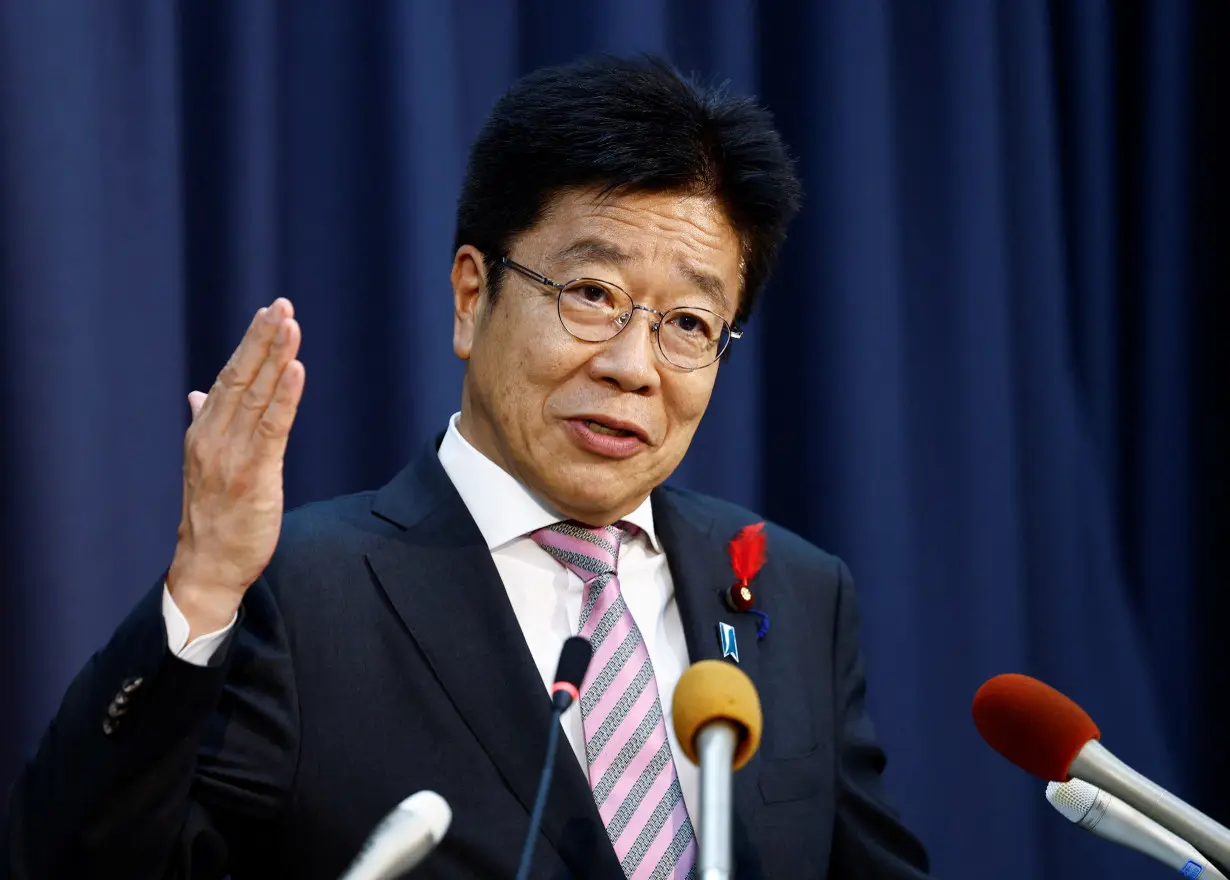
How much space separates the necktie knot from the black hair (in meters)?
0.35

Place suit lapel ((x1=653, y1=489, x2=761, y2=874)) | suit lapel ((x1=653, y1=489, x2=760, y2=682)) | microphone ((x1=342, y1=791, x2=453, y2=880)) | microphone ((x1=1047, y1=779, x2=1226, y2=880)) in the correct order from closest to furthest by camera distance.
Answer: microphone ((x1=342, y1=791, x2=453, y2=880)) < microphone ((x1=1047, y1=779, x2=1226, y2=880)) < suit lapel ((x1=653, y1=489, x2=761, y2=874)) < suit lapel ((x1=653, y1=489, x2=760, y2=682))

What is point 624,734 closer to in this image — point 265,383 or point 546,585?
point 546,585

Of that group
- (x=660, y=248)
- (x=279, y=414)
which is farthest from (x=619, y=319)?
(x=279, y=414)

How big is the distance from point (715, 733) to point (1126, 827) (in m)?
0.42

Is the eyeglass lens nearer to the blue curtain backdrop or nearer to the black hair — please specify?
the black hair

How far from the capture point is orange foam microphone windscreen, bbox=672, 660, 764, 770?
1013 millimetres

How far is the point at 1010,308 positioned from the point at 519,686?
1838mm

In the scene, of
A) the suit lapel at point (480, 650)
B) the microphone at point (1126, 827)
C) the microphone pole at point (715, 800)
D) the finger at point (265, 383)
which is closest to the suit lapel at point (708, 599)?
the suit lapel at point (480, 650)

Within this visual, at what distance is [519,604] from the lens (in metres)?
1.70

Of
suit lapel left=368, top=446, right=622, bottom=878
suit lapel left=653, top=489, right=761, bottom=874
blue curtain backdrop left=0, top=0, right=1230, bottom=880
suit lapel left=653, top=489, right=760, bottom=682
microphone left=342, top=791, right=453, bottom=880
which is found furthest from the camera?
blue curtain backdrop left=0, top=0, right=1230, bottom=880

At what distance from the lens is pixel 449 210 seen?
7.73ft

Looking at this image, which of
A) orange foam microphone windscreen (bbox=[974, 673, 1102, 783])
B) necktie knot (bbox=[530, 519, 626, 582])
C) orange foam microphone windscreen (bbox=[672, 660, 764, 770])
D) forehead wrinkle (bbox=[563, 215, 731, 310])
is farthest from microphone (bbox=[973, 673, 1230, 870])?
forehead wrinkle (bbox=[563, 215, 731, 310])

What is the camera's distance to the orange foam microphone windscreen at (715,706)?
39.9 inches

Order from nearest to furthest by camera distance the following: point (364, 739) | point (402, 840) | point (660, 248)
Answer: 1. point (402, 840)
2. point (364, 739)
3. point (660, 248)
